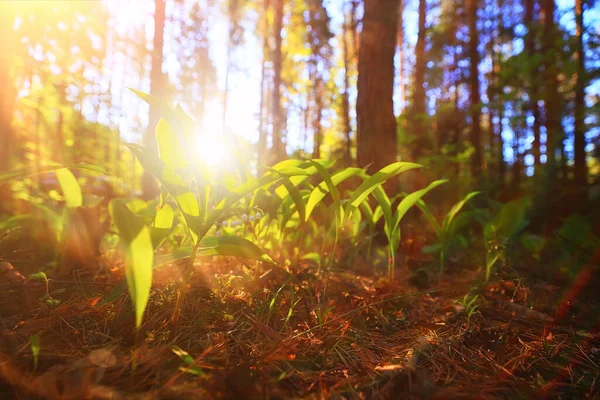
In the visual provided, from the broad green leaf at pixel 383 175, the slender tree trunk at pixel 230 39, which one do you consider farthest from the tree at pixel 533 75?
the slender tree trunk at pixel 230 39

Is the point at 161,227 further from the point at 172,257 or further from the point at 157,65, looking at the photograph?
the point at 157,65

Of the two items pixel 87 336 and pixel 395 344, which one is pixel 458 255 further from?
pixel 87 336

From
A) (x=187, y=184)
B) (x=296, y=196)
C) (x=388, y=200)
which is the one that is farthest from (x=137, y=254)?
(x=388, y=200)

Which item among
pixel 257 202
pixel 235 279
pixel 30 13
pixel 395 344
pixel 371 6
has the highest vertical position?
pixel 30 13

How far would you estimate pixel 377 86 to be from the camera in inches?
114

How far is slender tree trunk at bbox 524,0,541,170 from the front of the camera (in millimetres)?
6820

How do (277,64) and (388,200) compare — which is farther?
(277,64)

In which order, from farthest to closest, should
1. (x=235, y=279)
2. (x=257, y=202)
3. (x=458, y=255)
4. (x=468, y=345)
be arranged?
(x=458, y=255) < (x=257, y=202) < (x=235, y=279) < (x=468, y=345)

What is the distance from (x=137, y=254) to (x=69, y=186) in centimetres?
102

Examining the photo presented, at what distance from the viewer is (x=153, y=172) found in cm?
92

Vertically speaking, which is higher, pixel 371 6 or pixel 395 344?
pixel 371 6

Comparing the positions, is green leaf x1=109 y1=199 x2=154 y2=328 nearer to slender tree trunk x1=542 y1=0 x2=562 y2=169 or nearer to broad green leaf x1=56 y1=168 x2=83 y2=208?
broad green leaf x1=56 y1=168 x2=83 y2=208

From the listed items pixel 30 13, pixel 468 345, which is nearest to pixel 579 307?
pixel 468 345

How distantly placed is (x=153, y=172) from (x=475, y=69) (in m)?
10.5
